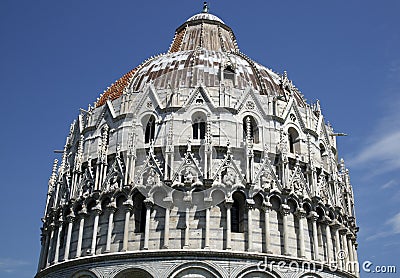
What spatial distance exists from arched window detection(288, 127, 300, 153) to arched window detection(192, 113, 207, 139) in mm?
5545

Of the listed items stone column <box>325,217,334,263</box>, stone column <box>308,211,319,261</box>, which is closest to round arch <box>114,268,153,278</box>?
stone column <box>308,211,319,261</box>

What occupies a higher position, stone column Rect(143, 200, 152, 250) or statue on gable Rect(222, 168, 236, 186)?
statue on gable Rect(222, 168, 236, 186)

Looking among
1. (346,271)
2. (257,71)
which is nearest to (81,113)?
(257,71)

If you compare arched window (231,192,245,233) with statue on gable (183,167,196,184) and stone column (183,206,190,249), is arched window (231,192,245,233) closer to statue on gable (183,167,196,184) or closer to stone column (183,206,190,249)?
statue on gable (183,167,196,184)

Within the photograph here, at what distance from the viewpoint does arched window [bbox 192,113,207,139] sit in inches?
1139

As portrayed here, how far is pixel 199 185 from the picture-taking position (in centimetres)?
2655

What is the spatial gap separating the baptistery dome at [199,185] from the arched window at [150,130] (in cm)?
7

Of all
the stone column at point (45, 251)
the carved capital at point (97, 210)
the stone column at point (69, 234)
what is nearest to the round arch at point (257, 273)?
the carved capital at point (97, 210)

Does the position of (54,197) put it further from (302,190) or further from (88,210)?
(302,190)

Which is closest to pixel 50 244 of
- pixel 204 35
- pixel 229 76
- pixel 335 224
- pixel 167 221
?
pixel 167 221

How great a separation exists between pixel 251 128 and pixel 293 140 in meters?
3.05

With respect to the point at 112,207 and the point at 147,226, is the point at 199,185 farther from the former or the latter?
the point at 112,207

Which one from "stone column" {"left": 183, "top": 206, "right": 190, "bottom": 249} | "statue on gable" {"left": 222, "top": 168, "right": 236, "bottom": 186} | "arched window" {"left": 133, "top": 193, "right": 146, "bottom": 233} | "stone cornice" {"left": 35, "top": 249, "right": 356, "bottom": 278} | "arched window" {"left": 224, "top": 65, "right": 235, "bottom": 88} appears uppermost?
"arched window" {"left": 224, "top": 65, "right": 235, "bottom": 88}

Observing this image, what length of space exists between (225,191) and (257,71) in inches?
419
